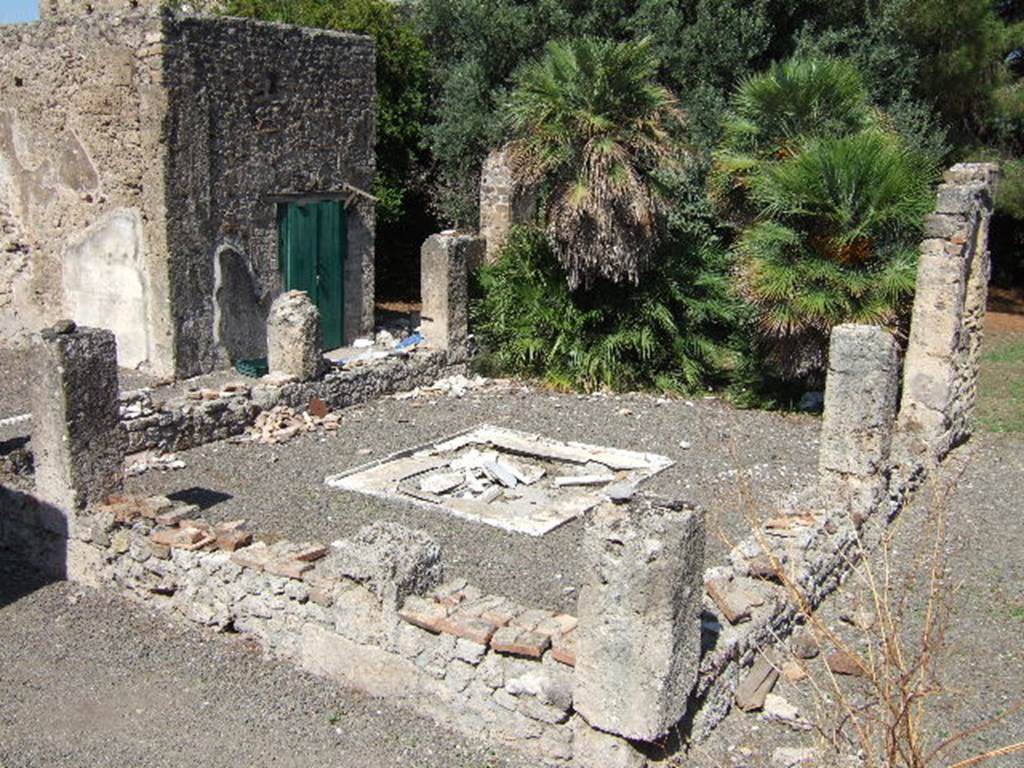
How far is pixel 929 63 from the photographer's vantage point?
64.9 ft

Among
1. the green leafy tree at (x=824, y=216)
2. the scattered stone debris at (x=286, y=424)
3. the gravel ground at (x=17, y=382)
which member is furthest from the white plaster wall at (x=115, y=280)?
the green leafy tree at (x=824, y=216)

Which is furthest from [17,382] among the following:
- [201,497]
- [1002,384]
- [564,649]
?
[1002,384]

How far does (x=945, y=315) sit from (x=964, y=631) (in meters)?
4.44

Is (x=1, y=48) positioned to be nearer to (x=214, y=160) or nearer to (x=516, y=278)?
(x=214, y=160)

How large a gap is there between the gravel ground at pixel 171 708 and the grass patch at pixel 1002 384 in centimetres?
902

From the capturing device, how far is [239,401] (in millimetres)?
11656

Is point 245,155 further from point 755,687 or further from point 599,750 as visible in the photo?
point 599,750

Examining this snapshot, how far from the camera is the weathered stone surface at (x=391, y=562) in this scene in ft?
20.9

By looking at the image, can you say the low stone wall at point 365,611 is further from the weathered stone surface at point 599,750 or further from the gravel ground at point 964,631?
the gravel ground at point 964,631

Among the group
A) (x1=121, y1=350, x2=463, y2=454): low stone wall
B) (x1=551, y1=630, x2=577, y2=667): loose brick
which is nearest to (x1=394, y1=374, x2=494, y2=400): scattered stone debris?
(x1=121, y1=350, x2=463, y2=454): low stone wall

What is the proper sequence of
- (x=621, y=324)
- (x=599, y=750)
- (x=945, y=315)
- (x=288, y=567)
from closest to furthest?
(x=599, y=750)
(x=288, y=567)
(x=945, y=315)
(x=621, y=324)

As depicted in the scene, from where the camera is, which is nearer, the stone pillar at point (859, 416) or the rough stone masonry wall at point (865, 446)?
the rough stone masonry wall at point (865, 446)

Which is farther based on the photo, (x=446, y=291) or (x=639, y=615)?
(x=446, y=291)

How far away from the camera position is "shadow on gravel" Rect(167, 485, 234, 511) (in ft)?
31.3
